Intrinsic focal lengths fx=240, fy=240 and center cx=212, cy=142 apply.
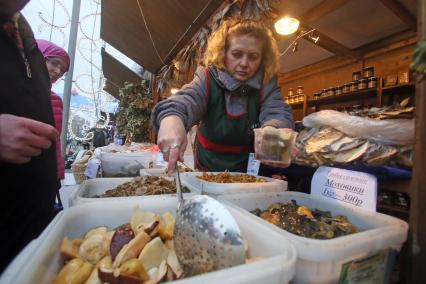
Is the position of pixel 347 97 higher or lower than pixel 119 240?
→ higher

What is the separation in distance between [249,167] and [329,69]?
3331mm

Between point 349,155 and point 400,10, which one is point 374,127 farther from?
point 400,10

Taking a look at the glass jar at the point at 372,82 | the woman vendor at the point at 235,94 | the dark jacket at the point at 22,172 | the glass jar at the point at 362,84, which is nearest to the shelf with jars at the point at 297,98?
the glass jar at the point at 362,84

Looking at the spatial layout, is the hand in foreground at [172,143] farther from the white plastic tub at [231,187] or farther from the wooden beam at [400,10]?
the wooden beam at [400,10]

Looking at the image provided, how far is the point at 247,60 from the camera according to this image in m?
1.20

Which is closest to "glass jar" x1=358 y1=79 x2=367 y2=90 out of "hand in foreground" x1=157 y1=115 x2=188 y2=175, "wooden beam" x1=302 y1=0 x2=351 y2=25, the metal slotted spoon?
"wooden beam" x1=302 y1=0 x2=351 y2=25

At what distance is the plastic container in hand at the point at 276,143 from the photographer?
84 cm

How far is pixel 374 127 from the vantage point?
928mm

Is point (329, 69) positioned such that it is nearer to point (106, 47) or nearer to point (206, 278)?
point (206, 278)

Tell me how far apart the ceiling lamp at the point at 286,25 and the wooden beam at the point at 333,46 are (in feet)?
1.28

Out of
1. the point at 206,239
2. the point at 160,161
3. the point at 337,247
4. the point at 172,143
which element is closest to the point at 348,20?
the point at 160,161

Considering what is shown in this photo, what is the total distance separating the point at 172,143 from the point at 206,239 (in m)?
0.36

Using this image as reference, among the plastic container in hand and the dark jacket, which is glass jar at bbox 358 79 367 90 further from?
the dark jacket

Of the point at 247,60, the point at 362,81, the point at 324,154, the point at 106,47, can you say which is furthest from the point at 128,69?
the point at 324,154
